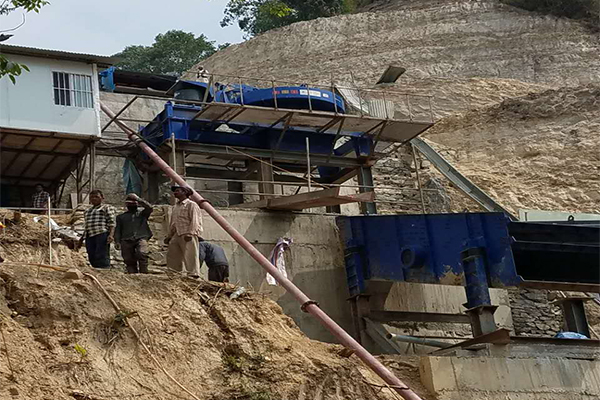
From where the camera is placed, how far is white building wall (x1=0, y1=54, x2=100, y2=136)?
21.8 metres

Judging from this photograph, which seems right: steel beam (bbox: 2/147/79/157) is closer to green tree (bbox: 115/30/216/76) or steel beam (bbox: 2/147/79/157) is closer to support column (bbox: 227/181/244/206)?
Answer: support column (bbox: 227/181/244/206)

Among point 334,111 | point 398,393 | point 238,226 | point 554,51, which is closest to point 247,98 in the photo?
point 334,111

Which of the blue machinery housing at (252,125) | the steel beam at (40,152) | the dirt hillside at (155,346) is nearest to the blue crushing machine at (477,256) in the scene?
the dirt hillside at (155,346)

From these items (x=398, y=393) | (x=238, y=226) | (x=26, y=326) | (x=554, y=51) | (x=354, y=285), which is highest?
(x=554, y=51)

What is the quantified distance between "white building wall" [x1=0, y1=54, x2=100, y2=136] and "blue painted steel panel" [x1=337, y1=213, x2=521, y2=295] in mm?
5996

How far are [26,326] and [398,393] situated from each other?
4.78 m

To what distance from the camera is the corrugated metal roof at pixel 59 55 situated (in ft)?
72.6

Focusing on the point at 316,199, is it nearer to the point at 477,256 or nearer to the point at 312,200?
the point at 312,200

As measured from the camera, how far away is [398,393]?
13.7 metres

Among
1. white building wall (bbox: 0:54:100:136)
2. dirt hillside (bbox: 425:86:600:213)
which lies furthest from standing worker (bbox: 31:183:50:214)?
dirt hillside (bbox: 425:86:600:213)

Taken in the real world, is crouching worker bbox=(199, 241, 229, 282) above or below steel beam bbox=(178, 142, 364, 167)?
below

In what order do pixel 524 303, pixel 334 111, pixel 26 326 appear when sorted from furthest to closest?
pixel 334 111 → pixel 524 303 → pixel 26 326

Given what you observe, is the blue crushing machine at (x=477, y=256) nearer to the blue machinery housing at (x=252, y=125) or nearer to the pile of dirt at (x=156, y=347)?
the pile of dirt at (x=156, y=347)

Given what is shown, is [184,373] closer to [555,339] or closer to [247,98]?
[555,339]
